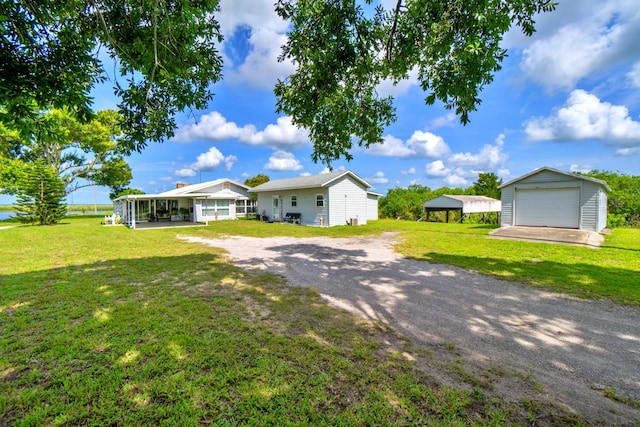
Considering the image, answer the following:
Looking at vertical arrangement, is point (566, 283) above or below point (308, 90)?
below

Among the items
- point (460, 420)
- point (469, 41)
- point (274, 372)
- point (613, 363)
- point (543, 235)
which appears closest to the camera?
point (460, 420)

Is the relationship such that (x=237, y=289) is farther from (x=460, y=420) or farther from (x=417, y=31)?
(x=417, y=31)

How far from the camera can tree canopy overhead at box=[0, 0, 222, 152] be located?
3.05 metres

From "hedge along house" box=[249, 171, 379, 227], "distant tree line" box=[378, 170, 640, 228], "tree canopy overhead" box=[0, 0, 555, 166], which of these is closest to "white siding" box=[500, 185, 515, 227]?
"distant tree line" box=[378, 170, 640, 228]

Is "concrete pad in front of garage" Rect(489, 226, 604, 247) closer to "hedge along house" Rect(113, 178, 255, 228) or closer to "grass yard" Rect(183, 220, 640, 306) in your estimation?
"grass yard" Rect(183, 220, 640, 306)

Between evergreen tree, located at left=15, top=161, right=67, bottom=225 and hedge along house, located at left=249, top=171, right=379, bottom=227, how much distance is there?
51.4 ft

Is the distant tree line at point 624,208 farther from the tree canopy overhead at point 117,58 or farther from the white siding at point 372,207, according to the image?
the tree canopy overhead at point 117,58

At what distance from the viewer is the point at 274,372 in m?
2.71

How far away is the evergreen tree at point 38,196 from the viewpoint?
19.3 meters

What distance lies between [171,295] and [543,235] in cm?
1396

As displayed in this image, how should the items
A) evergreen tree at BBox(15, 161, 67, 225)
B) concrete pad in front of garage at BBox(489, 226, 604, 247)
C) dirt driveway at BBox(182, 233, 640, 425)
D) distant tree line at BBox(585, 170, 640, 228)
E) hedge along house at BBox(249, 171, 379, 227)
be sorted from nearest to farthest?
dirt driveway at BBox(182, 233, 640, 425)
concrete pad in front of garage at BBox(489, 226, 604, 247)
distant tree line at BBox(585, 170, 640, 228)
evergreen tree at BBox(15, 161, 67, 225)
hedge along house at BBox(249, 171, 379, 227)

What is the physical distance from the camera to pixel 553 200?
12914mm

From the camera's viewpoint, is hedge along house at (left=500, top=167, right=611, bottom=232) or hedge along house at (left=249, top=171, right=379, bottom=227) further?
hedge along house at (left=249, top=171, right=379, bottom=227)

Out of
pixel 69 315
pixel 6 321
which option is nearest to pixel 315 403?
pixel 69 315
